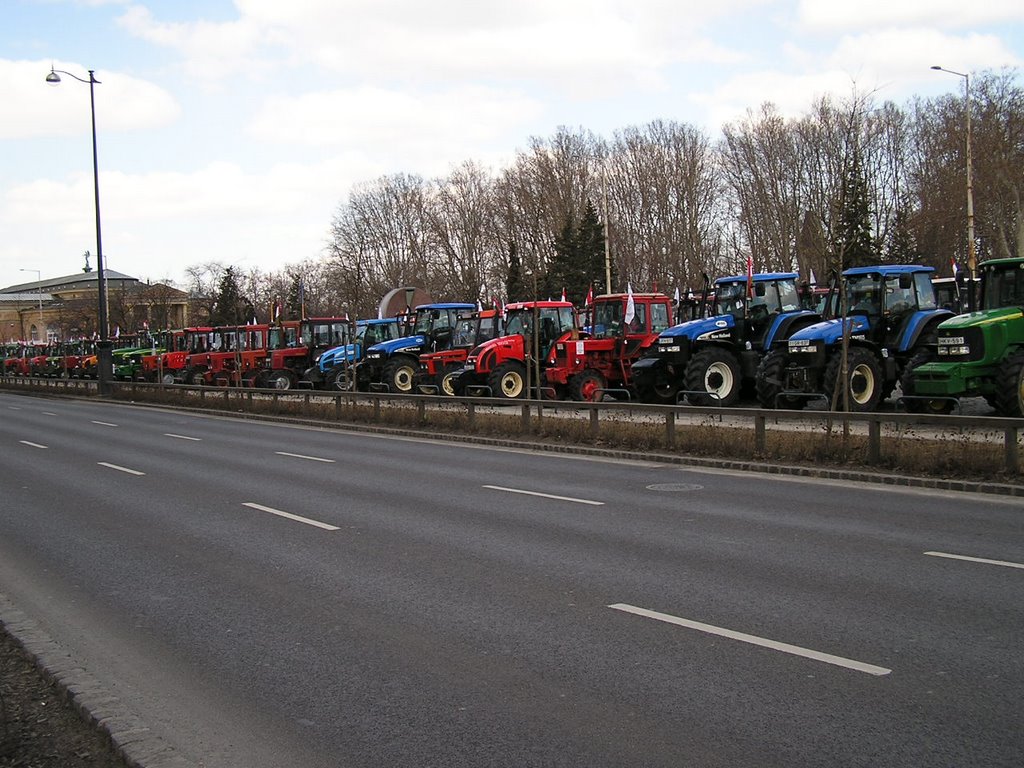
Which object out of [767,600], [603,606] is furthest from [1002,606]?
[603,606]

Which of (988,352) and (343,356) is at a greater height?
(343,356)

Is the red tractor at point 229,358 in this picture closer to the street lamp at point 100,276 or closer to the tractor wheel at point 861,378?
the street lamp at point 100,276

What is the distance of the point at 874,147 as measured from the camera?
67312 millimetres

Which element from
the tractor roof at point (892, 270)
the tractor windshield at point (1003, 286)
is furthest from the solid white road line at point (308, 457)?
the tractor windshield at point (1003, 286)

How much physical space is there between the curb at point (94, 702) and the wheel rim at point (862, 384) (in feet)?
56.2

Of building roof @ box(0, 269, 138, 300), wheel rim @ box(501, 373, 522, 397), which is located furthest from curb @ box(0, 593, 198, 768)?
building roof @ box(0, 269, 138, 300)

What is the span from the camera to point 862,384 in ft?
68.6

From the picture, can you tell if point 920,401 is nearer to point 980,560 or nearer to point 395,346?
point 980,560

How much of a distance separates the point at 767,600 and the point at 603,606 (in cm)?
Result: 123

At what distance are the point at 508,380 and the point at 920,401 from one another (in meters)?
11.9

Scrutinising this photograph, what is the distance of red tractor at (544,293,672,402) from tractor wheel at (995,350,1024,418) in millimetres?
10874

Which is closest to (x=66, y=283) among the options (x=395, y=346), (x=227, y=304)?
(x=227, y=304)

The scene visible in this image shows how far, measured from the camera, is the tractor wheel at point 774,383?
21.5m

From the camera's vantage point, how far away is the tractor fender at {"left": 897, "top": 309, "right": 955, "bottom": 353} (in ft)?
70.1
